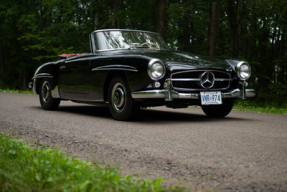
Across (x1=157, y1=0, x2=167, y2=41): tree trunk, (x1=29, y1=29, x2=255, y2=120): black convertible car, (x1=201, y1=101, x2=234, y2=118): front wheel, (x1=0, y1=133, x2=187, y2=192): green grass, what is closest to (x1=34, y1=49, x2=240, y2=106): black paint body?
(x1=29, y1=29, x2=255, y2=120): black convertible car

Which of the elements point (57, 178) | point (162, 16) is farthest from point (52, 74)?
point (162, 16)

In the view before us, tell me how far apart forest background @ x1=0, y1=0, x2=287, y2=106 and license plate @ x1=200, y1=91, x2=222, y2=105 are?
28.9ft

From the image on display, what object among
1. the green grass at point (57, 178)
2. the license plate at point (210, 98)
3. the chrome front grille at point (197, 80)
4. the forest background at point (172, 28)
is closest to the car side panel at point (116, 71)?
the chrome front grille at point (197, 80)

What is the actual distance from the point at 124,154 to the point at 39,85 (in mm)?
5865

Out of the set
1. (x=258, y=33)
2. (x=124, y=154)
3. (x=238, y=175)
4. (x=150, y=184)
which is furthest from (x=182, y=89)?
(x=258, y=33)

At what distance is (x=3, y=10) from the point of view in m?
29.3

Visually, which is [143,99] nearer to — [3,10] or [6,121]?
[6,121]

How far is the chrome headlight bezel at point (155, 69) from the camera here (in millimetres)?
5941

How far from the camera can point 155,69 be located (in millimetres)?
5973

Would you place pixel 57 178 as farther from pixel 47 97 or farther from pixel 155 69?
pixel 47 97

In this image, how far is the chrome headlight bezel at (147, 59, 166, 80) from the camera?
19.5ft

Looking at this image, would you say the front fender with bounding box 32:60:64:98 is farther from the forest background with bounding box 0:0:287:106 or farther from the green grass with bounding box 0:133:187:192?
the forest background with bounding box 0:0:287:106

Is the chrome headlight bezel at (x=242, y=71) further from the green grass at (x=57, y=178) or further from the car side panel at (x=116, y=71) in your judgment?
the green grass at (x=57, y=178)

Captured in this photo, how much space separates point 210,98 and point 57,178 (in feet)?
13.5
